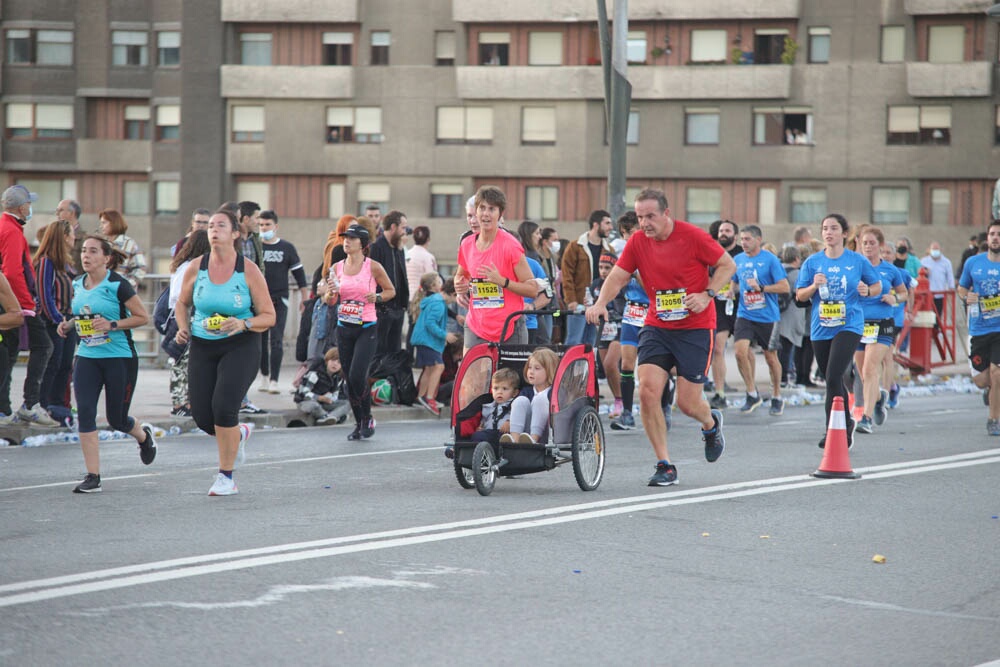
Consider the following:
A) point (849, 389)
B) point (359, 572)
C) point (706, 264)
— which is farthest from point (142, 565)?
point (849, 389)

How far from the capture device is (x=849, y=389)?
44.8 ft

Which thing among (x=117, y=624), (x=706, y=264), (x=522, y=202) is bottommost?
(x=117, y=624)

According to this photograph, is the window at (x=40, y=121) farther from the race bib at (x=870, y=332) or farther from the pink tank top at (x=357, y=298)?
the race bib at (x=870, y=332)

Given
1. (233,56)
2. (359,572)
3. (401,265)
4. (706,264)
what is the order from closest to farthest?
(359,572) → (706,264) → (401,265) → (233,56)

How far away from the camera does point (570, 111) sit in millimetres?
53344

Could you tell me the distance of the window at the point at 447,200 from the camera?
180 ft

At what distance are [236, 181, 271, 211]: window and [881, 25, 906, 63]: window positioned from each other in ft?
72.6

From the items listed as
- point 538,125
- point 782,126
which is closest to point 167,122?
point 538,125

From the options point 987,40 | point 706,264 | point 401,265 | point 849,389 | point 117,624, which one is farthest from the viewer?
point 987,40

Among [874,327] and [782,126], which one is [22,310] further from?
[782,126]

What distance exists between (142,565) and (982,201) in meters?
49.1

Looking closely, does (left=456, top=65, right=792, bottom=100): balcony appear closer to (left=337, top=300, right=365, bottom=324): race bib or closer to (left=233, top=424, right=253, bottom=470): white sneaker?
(left=337, top=300, right=365, bottom=324): race bib

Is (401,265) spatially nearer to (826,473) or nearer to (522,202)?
(826,473)

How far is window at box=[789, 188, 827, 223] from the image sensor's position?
174ft
